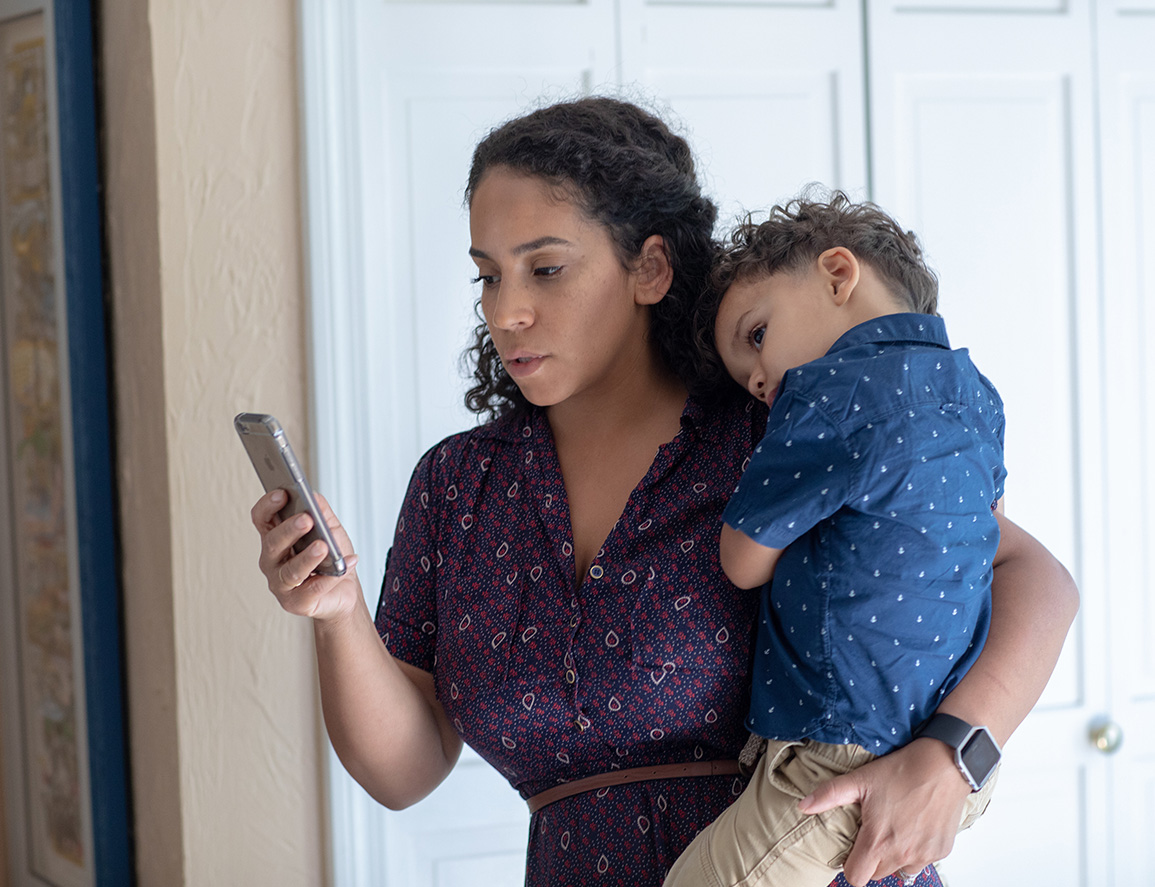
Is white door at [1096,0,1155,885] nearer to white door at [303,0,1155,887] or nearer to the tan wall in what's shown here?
white door at [303,0,1155,887]

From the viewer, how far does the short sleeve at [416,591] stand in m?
1.41

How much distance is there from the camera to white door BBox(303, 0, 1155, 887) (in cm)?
198

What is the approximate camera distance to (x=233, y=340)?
193cm

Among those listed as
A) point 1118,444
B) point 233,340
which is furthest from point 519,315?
point 1118,444

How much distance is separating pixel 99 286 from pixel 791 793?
1.65 meters

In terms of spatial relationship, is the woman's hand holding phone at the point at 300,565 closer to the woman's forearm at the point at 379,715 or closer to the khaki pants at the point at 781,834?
the woman's forearm at the point at 379,715

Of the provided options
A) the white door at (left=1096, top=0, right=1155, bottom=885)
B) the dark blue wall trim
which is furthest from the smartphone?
the white door at (left=1096, top=0, right=1155, bottom=885)

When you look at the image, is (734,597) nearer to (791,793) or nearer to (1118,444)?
(791,793)

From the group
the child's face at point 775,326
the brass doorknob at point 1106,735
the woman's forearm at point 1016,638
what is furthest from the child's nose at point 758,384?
the brass doorknob at point 1106,735

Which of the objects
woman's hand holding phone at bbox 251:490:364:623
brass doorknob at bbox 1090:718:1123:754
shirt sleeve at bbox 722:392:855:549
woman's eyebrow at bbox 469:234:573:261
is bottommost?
brass doorknob at bbox 1090:718:1123:754

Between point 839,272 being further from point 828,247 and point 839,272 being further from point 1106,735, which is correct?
point 1106,735

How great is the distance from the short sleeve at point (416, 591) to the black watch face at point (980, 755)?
68cm

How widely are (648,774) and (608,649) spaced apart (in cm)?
16

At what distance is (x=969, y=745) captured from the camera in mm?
1077
